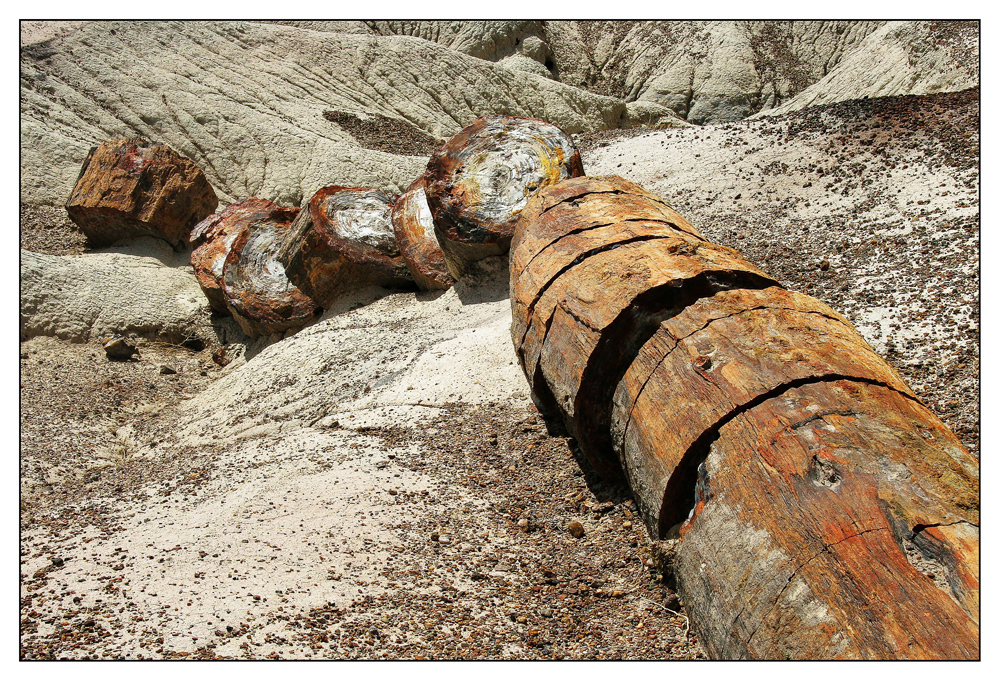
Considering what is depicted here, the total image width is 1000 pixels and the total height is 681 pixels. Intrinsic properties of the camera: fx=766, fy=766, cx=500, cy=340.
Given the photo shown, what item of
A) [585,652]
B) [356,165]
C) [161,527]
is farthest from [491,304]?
[356,165]

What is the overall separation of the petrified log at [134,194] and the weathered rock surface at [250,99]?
3.72 ft

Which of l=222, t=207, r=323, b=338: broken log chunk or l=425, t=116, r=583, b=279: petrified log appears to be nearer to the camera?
l=425, t=116, r=583, b=279: petrified log

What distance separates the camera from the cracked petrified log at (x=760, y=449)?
8.48 ft

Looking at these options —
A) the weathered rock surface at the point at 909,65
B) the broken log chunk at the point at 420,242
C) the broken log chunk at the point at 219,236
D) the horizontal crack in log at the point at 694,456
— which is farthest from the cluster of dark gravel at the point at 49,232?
the weathered rock surface at the point at 909,65

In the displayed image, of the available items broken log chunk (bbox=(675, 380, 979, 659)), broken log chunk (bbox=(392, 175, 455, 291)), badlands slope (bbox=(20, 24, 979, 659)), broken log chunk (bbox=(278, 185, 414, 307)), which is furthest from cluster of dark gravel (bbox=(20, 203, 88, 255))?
broken log chunk (bbox=(675, 380, 979, 659))

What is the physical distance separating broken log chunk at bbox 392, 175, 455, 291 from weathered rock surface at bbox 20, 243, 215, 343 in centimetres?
282

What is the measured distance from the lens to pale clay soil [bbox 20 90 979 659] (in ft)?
10.8

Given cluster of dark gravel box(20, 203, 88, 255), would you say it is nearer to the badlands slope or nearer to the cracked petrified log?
the badlands slope

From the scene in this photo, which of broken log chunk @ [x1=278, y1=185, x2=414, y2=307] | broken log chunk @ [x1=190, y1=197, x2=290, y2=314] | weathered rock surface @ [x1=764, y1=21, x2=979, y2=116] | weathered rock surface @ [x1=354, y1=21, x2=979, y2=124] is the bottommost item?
broken log chunk @ [x1=190, y1=197, x2=290, y2=314]

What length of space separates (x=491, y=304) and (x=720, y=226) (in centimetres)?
241

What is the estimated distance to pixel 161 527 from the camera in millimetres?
4270

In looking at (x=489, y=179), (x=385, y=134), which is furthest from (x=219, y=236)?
(x=385, y=134)

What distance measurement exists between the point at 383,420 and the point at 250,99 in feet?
33.6

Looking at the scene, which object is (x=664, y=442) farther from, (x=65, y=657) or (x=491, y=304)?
(x=491, y=304)
